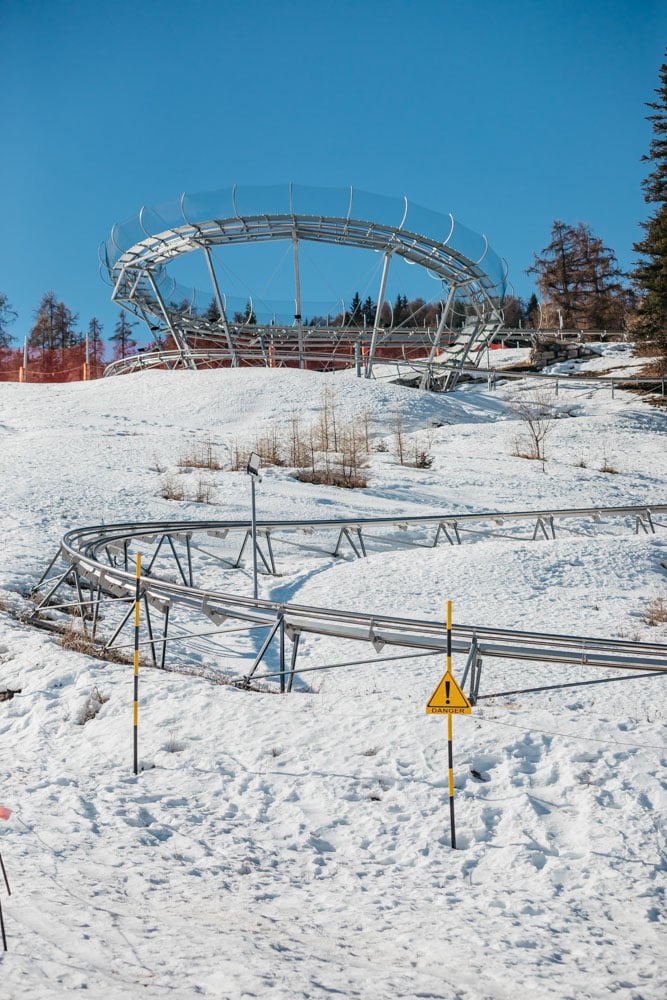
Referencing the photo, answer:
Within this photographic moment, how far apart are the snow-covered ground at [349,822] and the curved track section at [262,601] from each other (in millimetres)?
538

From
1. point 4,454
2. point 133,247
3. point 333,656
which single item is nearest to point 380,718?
point 333,656

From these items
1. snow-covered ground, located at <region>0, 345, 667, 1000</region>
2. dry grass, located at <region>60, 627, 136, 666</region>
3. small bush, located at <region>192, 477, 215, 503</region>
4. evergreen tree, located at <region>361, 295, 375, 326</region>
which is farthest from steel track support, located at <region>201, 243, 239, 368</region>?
dry grass, located at <region>60, 627, 136, 666</region>

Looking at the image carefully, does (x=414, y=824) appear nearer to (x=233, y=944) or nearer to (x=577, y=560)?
(x=233, y=944)

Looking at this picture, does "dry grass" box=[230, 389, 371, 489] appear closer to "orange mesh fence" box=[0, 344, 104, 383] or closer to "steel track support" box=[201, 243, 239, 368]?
"steel track support" box=[201, 243, 239, 368]

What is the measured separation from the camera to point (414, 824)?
5688 millimetres

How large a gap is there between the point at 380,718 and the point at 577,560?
6.99m

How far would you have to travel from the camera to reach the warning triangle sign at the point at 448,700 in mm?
5695

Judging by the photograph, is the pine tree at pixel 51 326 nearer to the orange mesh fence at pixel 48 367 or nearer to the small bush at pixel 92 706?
the orange mesh fence at pixel 48 367

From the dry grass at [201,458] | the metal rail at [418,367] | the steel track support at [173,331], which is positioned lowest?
the dry grass at [201,458]

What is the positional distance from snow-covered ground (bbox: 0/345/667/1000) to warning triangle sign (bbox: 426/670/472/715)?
0.77 meters

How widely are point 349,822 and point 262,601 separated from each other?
3.18 m

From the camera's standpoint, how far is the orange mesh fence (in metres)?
43.4

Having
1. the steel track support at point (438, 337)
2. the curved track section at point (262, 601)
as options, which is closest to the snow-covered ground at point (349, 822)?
the curved track section at point (262, 601)

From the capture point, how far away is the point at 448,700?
18.9 ft
